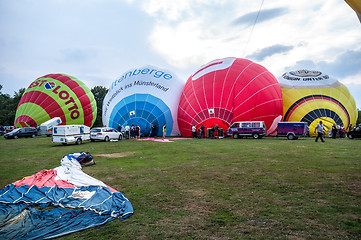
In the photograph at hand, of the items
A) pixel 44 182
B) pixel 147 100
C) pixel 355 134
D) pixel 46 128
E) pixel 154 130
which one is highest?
pixel 147 100

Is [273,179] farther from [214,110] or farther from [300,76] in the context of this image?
[300,76]

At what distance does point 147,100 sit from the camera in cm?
2316

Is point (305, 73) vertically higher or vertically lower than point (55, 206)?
higher

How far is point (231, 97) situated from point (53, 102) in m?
19.3

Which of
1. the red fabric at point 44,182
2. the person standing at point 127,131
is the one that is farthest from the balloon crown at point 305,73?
the red fabric at point 44,182

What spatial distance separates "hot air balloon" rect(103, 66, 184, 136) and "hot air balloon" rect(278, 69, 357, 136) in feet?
36.6

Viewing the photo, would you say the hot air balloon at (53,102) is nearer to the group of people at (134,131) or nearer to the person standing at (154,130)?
the group of people at (134,131)

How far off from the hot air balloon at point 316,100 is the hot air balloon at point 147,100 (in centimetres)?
1115

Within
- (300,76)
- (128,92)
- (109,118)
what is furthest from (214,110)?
(300,76)

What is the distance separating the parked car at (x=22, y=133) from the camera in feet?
85.2

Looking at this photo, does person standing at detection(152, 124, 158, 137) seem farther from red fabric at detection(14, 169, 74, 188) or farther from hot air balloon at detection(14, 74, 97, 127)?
red fabric at detection(14, 169, 74, 188)

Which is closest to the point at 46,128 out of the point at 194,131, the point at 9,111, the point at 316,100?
the point at 194,131

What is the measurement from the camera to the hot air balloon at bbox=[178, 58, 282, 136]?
66.6 feet

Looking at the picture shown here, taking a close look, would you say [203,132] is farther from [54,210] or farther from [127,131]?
[54,210]
